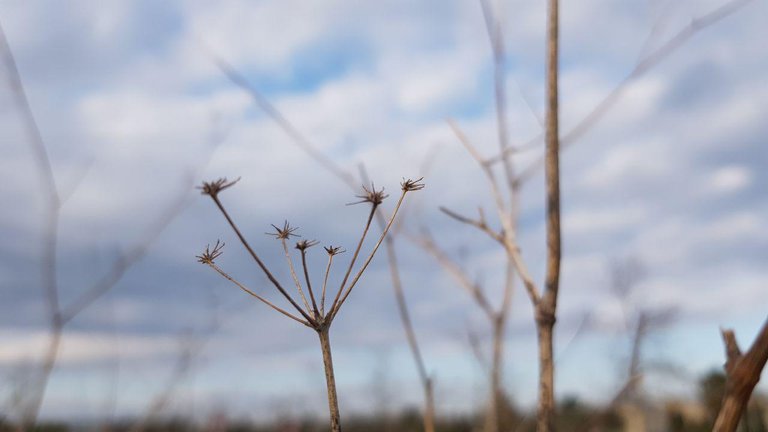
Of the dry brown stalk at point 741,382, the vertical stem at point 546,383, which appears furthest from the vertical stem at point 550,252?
the dry brown stalk at point 741,382

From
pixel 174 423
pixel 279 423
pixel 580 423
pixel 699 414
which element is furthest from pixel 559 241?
pixel 699 414

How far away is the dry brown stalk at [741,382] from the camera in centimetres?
82

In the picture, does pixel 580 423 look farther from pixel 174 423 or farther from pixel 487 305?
pixel 174 423

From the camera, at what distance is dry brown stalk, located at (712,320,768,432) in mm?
817

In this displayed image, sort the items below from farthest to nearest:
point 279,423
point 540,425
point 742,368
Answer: point 279,423
point 540,425
point 742,368

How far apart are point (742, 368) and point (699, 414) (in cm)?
1171

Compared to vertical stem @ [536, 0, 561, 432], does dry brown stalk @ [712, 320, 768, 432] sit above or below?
below

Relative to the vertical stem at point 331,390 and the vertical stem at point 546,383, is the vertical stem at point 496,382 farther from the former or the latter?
the vertical stem at point 331,390

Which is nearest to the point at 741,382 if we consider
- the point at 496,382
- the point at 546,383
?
the point at 546,383

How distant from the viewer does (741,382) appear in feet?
2.71

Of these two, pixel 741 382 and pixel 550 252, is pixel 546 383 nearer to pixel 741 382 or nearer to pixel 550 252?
pixel 550 252

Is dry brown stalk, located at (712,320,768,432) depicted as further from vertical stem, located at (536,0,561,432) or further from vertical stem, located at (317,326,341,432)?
vertical stem, located at (317,326,341,432)

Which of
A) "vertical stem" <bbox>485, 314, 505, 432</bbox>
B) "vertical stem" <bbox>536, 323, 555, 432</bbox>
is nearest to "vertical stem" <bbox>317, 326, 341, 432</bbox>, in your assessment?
"vertical stem" <bbox>536, 323, 555, 432</bbox>

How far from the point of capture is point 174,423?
20.0 feet
